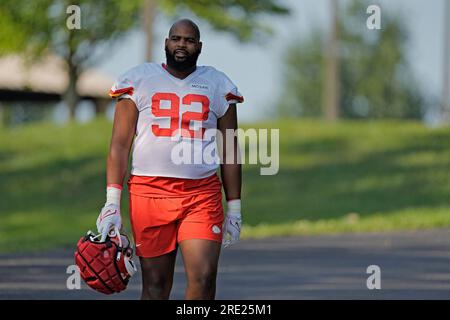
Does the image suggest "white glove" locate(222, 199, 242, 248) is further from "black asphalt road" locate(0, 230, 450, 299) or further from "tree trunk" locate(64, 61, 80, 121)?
"tree trunk" locate(64, 61, 80, 121)

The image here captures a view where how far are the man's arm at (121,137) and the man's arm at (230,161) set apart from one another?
531mm

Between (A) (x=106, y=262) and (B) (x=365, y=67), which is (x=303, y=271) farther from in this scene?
(B) (x=365, y=67)

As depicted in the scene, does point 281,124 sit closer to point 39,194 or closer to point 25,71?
point 39,194

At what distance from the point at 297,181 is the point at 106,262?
80.2 ft

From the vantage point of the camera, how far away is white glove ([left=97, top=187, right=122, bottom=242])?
8.30 m

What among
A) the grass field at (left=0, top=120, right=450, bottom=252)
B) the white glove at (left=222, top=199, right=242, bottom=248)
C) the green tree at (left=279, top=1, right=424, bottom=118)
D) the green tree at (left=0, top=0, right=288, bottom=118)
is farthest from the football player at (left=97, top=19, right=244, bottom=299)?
the green tree at (left=279, top=1, right=424, bottom=118)

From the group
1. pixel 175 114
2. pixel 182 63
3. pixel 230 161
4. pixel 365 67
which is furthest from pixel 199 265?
pixel 365 67

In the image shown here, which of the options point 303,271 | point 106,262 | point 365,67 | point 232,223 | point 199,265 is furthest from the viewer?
point 365,67

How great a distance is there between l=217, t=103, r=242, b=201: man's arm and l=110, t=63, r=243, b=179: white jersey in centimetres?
9

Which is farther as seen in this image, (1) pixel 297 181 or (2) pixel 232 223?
(1) pixel 297 181

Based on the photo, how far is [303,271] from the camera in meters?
15.3

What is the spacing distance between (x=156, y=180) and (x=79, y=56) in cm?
4031

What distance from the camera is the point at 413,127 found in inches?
1486
